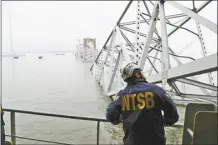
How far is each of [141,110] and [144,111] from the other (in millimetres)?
31

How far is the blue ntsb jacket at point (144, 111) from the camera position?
8.04ft

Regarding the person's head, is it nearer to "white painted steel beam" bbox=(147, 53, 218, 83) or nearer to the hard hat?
the hard hat

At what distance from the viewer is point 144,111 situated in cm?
247

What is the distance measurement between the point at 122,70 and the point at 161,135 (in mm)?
765

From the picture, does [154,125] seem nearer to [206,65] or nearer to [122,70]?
[122,70]

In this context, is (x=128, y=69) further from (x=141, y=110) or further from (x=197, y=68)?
(x=197, y=68)

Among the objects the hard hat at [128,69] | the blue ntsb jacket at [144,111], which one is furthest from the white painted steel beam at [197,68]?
the hard hat at [128,69]

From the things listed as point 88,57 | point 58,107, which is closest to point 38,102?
point 58,107

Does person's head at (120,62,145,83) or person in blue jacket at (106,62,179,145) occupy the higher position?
person's head at (120,62,145,83)

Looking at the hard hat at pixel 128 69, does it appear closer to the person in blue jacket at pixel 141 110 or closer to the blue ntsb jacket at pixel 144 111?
the person in blue jacket at pixel 141 110

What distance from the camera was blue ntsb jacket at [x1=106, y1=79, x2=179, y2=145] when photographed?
2.45 m

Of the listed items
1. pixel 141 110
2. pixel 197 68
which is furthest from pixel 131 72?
pixel 197 68

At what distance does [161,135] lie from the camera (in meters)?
2.56

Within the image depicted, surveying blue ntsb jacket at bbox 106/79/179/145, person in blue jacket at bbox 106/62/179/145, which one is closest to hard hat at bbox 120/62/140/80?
person in blue jacket at bbox 106/62/179/145
